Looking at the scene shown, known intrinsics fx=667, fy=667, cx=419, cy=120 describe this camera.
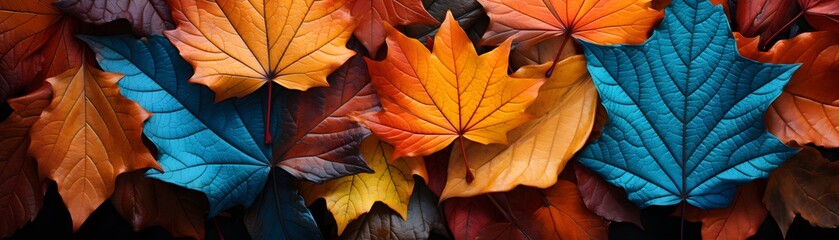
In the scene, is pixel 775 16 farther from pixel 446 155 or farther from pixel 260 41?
pixel 260 41

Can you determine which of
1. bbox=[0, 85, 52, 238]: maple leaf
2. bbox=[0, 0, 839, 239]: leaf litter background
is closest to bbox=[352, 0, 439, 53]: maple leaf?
bbox=[0, 0, 839, 239]: leaf litter background

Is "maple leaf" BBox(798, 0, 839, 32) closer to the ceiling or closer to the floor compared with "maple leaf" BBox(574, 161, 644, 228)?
closer to the ceiling

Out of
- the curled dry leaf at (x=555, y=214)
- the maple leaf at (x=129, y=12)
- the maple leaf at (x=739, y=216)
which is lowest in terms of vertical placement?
the maple leaf at (x=739, y=216)

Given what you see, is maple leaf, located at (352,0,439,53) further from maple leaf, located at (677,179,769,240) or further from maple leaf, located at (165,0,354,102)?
maple leaf, located at (677,179,769,240)

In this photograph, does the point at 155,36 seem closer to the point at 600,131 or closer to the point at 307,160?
the point at 307,160

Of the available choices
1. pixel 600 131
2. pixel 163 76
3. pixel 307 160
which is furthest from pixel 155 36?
pixel 600 131

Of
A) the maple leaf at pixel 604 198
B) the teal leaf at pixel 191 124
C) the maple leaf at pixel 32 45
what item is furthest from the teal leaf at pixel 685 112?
the maple leaf at pixel 32 45

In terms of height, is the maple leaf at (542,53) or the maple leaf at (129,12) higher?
Answer: the maple leaf at (129,12)

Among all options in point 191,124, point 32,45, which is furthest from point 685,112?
point 32,45

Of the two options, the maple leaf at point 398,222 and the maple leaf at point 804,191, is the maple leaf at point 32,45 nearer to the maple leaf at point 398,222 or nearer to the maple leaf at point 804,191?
the maple leaf at point 398,222

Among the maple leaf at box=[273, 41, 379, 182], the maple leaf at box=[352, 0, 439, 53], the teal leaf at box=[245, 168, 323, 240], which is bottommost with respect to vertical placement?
the teal leaf at box=[245, 168, 323, 240]
